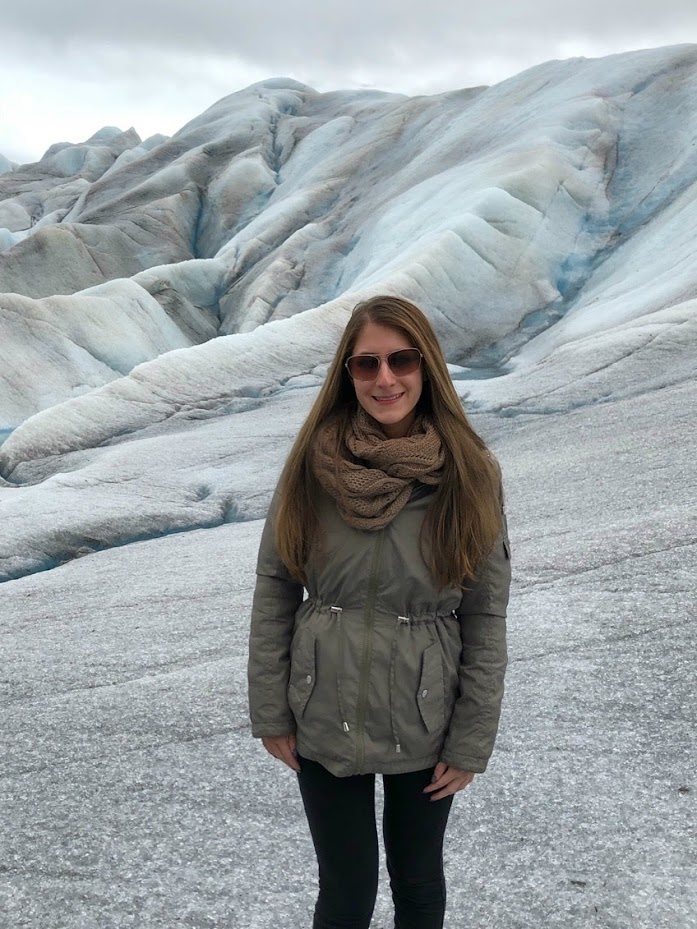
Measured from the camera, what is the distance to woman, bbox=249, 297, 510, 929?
9.52ft

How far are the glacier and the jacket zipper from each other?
167 cm

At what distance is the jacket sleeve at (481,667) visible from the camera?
2961 mm

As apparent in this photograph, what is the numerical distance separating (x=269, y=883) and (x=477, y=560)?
2342mm

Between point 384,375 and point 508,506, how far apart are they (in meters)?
7.19

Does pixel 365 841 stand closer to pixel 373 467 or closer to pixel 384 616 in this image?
pixel 384 616

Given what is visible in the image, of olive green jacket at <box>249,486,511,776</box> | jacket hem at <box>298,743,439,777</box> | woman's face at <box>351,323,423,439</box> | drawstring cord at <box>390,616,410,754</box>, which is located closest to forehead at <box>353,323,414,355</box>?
woman's face at <box>351,323,423,439</box>

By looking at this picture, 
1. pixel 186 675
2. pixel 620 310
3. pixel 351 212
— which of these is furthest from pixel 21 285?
pixel 186 675

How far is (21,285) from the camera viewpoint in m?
33.9

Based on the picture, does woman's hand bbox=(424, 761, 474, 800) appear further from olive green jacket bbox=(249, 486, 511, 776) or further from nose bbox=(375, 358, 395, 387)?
nose bbox=(375, 358, 395, 387)

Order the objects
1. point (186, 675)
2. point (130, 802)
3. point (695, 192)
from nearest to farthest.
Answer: point (130, 802), point (186, 675), point (695, 192)

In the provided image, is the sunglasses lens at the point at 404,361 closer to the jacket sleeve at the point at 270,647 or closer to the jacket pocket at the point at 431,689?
the jacket sleeve at the point at 270,647

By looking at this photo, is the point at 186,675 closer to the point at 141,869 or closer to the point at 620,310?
the point at 141,869

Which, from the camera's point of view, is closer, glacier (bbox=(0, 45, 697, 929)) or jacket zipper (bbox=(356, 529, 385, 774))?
jacket zipper (bbox=(356, 529, 385, 774))

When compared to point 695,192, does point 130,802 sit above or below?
below
